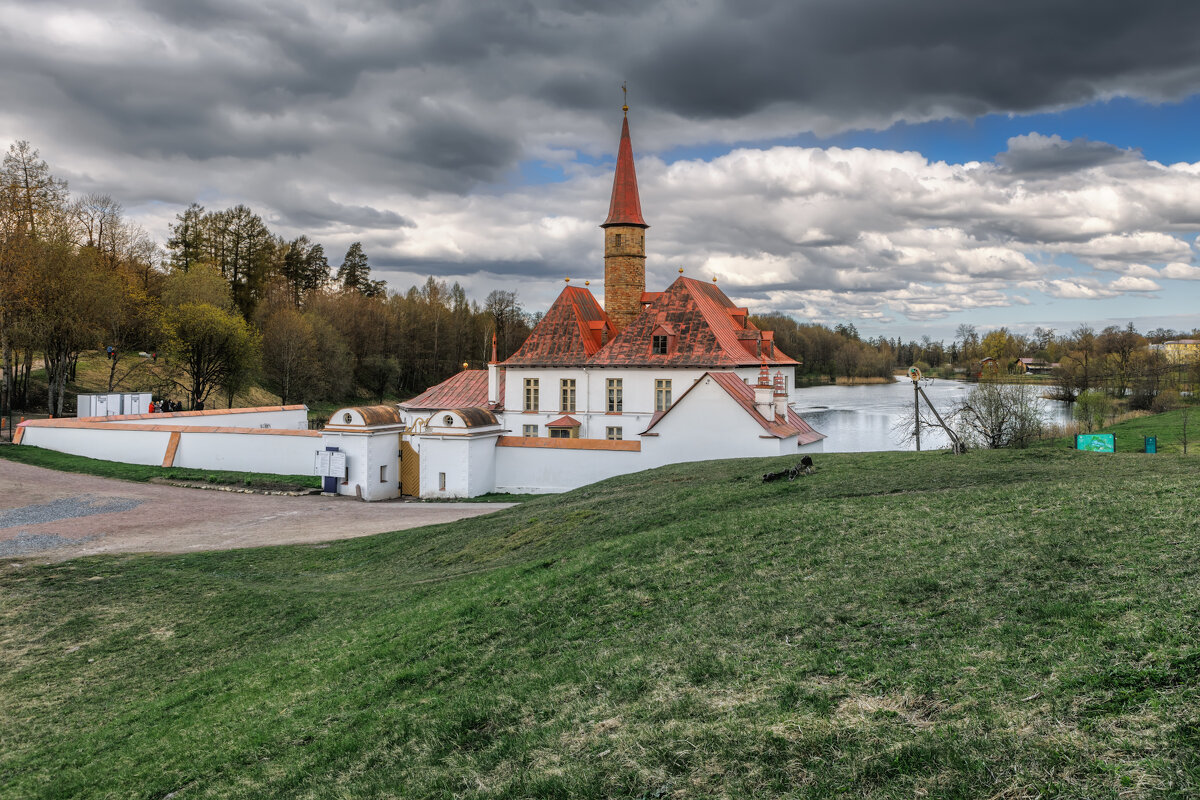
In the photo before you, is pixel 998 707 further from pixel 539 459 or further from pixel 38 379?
pixel 38 379

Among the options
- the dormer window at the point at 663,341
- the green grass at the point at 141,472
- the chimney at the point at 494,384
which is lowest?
the green grass at the point at 141,472

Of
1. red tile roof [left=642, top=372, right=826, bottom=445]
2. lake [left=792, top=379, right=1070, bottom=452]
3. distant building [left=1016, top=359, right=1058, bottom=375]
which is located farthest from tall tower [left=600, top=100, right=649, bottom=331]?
distant building [left=1016, top=359, right=1058, bottom=375]

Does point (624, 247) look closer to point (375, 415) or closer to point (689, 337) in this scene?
point (689, 337)

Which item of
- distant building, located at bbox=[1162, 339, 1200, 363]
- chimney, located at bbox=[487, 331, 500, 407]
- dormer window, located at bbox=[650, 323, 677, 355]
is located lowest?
chimney, located at bbox=[487, 331, 500, 407]

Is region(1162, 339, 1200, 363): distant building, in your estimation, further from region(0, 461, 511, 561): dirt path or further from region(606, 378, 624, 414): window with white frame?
region(0, 461, 511, 561): dirt path

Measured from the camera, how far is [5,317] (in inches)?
1305

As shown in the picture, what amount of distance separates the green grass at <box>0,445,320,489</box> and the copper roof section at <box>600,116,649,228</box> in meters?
20.1

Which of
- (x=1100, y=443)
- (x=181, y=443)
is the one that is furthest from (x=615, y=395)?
(x=1100, y=443)

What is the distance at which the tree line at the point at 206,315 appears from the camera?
35.9 meters

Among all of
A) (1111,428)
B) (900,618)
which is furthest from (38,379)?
(1111,428)

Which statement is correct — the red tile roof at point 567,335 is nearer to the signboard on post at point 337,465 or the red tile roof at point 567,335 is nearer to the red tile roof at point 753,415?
the red tile roof at point 753,415

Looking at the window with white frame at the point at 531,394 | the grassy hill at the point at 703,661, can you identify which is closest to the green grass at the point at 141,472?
the window with white frame at the point at 531,394

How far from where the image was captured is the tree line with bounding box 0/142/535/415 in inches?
1414

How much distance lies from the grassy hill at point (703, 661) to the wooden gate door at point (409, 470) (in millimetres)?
12921
